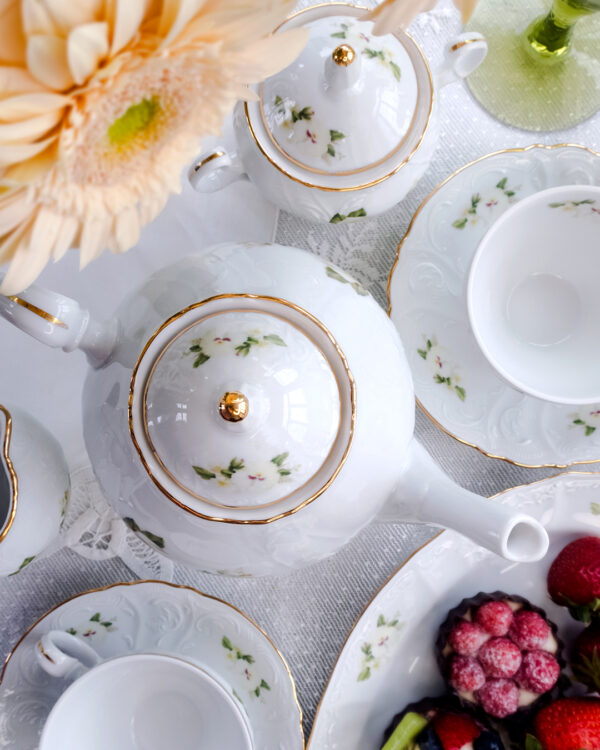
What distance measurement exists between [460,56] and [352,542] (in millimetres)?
468

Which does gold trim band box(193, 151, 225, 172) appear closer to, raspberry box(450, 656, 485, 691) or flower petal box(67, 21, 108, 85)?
flower petal box(67, 21, 108, 85)

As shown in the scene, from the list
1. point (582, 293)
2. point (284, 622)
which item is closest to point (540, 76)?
point (582, 293)

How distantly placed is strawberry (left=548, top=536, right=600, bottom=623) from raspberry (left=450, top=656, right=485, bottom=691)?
113mm

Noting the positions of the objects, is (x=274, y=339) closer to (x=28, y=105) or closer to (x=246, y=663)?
(x=28, y=105)

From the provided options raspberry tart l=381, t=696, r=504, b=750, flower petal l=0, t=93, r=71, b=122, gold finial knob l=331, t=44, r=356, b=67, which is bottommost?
raspberry tart l=381, t=696, r=504, b=750

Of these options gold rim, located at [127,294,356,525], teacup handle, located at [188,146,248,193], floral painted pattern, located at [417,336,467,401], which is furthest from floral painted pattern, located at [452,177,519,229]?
gold rim, located at [127,294,356,525]

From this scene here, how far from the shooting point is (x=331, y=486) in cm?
50

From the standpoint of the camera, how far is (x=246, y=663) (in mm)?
761

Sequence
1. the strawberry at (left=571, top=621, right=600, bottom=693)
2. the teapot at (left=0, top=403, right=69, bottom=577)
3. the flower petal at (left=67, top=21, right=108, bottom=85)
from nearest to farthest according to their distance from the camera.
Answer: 1. the flower petal at (left=67, top=21, right=108, bottom=85)
2. the teapot at (left=0, top=403, right=69, bottom=577)
3. the strawberry at (left=571, top=621, right=600, bottom=693)

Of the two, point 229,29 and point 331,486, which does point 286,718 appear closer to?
point 331,486

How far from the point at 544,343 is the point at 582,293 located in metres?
0.07

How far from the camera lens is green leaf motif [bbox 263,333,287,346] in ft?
1.54

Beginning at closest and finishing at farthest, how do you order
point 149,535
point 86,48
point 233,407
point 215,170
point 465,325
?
point 86,48, point 233,407, point 149,535, point 215,170, point 465,325

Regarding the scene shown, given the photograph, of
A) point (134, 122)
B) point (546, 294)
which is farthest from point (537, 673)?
point (134, 122)
